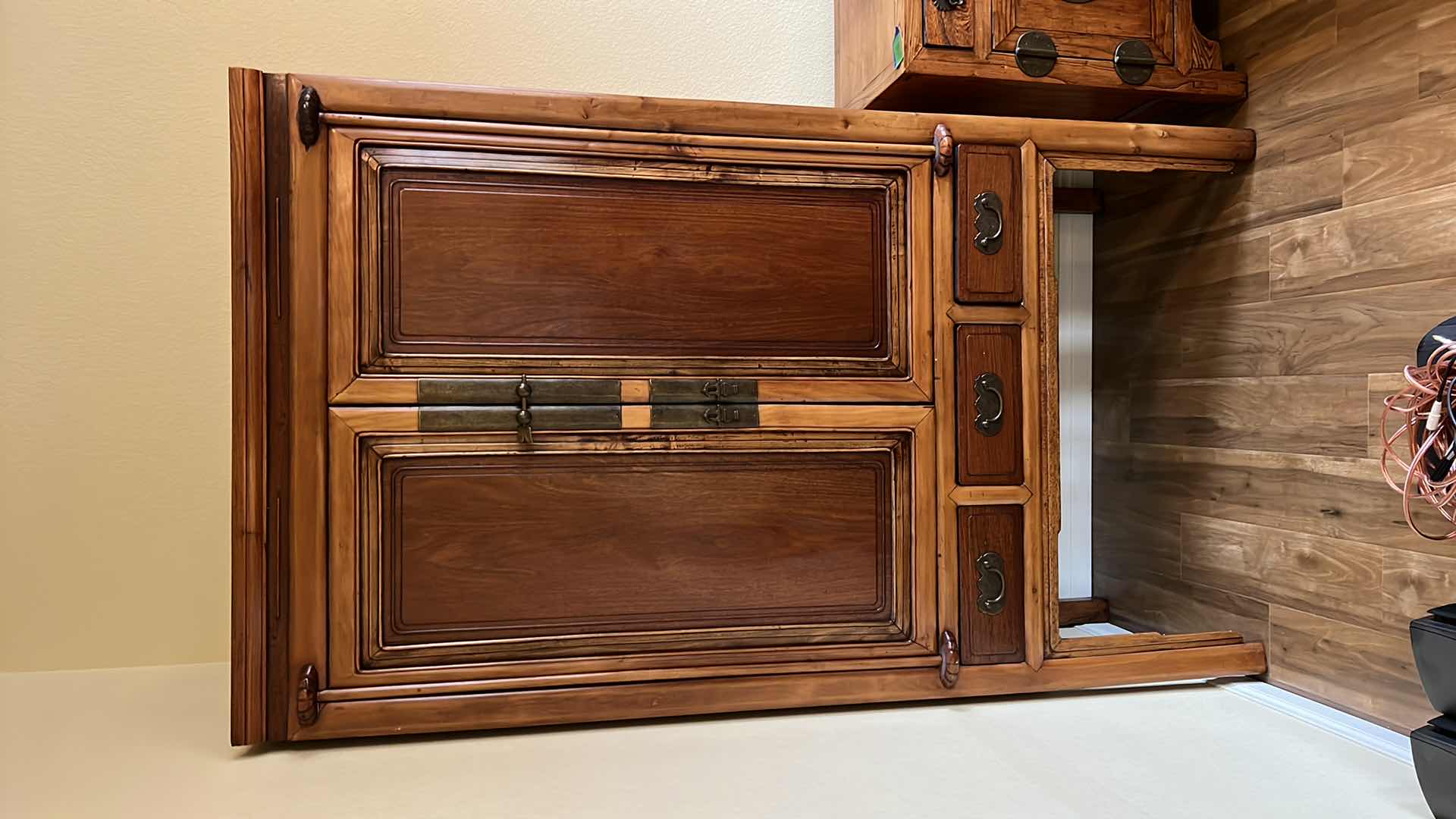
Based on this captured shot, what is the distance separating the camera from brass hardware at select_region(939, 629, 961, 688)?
6.02ft

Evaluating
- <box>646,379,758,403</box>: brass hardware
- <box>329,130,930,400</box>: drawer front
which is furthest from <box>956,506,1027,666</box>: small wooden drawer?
<box>646,379,758,403</box>: brass hardware

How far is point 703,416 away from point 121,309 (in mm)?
1523

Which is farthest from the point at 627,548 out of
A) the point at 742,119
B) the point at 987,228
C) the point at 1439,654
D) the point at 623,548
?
the point at 1439,654

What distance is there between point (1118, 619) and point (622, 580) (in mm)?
1530

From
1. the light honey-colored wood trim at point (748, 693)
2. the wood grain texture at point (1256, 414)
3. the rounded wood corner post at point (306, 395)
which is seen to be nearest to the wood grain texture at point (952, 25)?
the wood grain texture at point (1256, 414)

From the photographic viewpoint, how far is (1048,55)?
201 centimetres

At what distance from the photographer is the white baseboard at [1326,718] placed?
160 centimetres

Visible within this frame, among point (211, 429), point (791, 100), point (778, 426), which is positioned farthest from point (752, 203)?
point (211, 429)

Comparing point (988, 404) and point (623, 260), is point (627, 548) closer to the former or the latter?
point (623, 260)

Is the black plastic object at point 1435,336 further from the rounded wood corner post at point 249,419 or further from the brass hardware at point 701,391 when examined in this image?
the rounded wood corner post at point 249,419

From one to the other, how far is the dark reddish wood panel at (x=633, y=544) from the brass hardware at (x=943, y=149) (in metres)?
0.62

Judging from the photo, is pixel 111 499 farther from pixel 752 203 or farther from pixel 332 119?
pixel 752 203

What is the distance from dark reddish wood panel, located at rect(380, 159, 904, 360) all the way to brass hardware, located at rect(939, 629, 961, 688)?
0.62 metres

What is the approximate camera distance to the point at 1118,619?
8.14 feet
